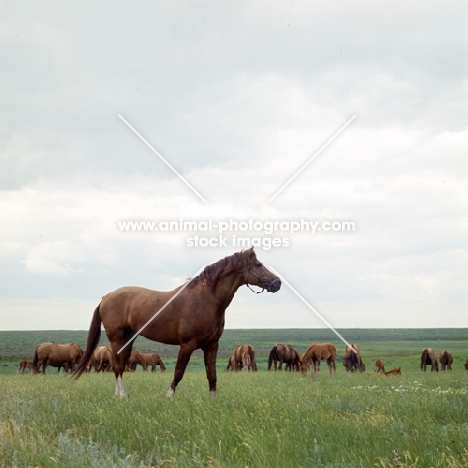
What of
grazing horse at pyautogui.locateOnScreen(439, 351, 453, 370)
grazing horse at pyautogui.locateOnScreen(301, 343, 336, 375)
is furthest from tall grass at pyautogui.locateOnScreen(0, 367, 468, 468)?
grazing horse at pyautogui.locateOnScreen(439, 351, 453, 370)

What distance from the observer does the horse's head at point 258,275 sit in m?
10.2

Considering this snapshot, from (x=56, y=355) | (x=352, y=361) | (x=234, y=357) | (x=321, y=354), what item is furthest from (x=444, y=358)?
(x=56, y=355)

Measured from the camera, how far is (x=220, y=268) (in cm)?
1046

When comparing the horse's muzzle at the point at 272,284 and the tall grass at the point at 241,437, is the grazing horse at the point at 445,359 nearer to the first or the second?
the horse's muzzle at the point at 272,284

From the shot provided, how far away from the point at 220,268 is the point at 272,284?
1.05m

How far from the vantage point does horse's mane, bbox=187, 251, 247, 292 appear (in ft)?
34.1

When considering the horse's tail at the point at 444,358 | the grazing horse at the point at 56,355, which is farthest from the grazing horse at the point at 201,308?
the horse's tail at the point at 444,358

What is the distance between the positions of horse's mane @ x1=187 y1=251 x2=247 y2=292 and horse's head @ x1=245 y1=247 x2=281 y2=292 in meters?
0.12

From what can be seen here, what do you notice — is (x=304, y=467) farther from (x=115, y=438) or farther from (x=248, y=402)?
(x=248, y=402)

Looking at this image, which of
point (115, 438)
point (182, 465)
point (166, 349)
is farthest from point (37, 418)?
point (166, 349)

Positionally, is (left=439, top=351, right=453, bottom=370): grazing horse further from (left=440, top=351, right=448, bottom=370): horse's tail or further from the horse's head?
the horse's head

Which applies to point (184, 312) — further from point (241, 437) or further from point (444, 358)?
point (444, 358)

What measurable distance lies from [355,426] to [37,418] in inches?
159

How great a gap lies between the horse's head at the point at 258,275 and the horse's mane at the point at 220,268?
122 millimetres
